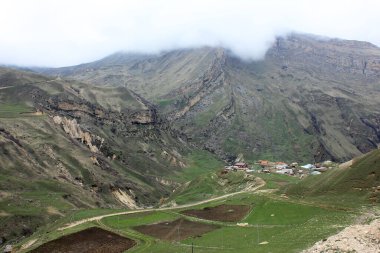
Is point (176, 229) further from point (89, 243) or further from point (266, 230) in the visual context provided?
point (266, 230)

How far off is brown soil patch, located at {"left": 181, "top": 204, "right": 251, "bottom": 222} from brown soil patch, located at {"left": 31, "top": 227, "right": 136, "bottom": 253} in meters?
24.3

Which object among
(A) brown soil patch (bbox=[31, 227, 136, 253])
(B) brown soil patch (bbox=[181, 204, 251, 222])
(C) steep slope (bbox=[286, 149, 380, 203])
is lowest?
(B) brown soil patch (bbox=[181, 204, 251, 222])

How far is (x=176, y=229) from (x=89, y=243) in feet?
61.2

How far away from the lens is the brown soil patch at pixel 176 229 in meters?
89.3

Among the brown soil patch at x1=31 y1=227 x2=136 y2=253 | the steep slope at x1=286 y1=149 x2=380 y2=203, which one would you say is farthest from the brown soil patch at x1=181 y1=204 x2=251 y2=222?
the brown soil patch at x1=31 y1=227 x2=136 y2=253

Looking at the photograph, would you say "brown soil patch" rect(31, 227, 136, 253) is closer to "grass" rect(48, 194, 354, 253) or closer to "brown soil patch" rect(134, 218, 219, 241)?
"grass" rect(48, 194, 354, 253)

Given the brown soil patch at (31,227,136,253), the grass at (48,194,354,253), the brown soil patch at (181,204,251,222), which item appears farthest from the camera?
the brown soil patch at (181,204,251,222)

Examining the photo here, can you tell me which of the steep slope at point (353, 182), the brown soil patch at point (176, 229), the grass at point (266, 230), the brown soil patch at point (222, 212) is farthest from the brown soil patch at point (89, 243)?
the steep slope at point (353, 182)

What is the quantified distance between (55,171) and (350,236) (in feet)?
502

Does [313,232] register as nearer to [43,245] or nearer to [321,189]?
[321,189]

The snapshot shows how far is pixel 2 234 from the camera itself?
126m

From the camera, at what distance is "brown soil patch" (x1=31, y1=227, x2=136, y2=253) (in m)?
82.0

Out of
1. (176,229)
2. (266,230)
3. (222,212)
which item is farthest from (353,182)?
(176,229)

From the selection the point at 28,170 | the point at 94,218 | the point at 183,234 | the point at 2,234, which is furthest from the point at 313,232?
the point at 28,170
